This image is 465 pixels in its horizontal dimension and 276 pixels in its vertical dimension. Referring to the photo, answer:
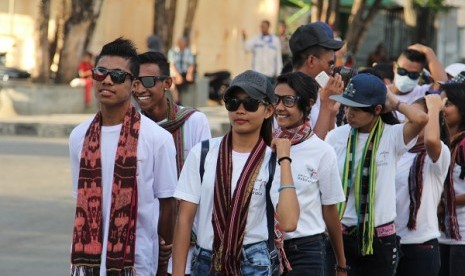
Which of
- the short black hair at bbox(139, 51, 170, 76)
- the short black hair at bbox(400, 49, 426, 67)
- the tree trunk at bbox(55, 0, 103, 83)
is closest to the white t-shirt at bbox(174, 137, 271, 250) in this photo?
the short black hair at bbox(139, 51, 170, 76)

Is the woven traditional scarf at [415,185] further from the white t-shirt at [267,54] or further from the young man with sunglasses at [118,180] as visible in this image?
the white t-shirt at [267,54]

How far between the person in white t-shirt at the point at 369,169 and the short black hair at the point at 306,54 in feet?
2.30

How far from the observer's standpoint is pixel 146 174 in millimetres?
6309

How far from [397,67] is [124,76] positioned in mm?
4416

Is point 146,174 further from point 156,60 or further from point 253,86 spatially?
point 156,60

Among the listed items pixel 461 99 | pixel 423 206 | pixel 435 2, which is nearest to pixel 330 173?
pixel 423 206

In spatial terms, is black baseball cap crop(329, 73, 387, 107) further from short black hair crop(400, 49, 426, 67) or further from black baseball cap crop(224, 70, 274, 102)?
short black hair crop(400, 49, 426, 67)

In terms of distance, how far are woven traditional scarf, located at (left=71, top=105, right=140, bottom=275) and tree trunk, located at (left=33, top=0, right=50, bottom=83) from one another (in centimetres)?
1813

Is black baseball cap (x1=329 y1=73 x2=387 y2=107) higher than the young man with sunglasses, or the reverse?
black baseball cap (x1=329 y1=73 x2=387 y2=107)

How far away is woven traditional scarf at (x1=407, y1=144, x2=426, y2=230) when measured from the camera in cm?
816

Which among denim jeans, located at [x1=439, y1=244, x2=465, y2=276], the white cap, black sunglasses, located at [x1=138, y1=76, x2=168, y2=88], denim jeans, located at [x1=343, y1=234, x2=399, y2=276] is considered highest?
the white cap

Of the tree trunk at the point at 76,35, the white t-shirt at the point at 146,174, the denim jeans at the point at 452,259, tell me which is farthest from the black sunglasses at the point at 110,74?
the tree trunk at the point at 76,35

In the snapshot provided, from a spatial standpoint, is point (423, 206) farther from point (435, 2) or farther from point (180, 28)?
point (435, 2)

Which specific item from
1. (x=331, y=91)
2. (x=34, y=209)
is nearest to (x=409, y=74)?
(x=331, y=91)
